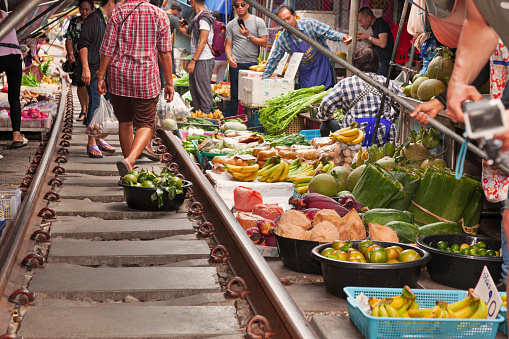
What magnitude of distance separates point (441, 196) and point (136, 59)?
132 inches

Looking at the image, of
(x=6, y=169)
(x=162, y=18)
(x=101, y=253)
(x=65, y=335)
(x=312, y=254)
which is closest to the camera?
(x=65, y=335)

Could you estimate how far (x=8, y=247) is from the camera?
4.25m

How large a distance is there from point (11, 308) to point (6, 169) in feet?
16.2

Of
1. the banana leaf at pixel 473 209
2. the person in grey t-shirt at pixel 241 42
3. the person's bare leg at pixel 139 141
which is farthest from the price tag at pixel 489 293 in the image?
the person in grey t-shirt at pixel 241 42

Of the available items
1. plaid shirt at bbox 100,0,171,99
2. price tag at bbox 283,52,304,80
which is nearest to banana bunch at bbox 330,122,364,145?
plaid shirt at bbox 100,0,171,99

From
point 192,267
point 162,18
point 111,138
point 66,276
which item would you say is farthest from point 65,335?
point 111,138

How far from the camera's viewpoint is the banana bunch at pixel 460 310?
3111 millimetres

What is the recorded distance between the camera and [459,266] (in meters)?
3.91

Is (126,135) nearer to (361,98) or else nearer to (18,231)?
(18,231)

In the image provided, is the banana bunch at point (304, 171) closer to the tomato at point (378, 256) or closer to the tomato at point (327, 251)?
the tomato at point (327, 251)

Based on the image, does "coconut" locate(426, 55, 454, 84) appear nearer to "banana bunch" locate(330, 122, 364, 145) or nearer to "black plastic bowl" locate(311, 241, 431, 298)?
"banana bunch" locate(330, 122, 364, 145)

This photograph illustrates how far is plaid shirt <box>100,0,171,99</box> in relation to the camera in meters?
6.61

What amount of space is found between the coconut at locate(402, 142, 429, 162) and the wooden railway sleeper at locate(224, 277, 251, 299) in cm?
262

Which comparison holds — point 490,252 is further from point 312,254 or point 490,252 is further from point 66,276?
point 66,276
